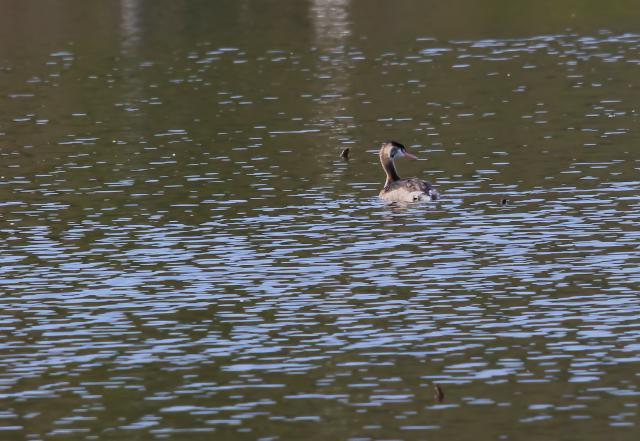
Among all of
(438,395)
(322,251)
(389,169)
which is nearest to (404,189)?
(389,169)

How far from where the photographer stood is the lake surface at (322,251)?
68.0 feet

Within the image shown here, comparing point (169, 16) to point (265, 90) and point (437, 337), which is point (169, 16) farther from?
point (437, 337)

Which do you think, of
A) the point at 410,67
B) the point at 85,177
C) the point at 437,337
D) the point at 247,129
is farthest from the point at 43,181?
the point at 410,67

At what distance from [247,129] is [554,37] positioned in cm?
2712

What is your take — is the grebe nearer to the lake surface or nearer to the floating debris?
the lake surface

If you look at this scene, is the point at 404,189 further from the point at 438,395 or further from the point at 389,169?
the point at 438,395

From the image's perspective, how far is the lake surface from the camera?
20.7m

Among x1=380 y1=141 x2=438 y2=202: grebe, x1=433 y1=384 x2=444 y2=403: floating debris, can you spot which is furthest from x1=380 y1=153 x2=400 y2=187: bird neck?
x1=433 y1=384 x2=444 y2=403: floating debris

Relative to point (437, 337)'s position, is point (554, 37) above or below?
below

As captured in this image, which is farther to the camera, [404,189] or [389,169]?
[389,169]

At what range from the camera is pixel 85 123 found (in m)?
52.3

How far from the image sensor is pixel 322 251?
3077cm

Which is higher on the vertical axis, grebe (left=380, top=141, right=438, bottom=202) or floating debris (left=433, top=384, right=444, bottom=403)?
floating debris (left=433, top=384, right=444, bottom=403)

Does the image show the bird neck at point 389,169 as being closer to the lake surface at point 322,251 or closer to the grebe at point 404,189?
the grebe at point 404,189
